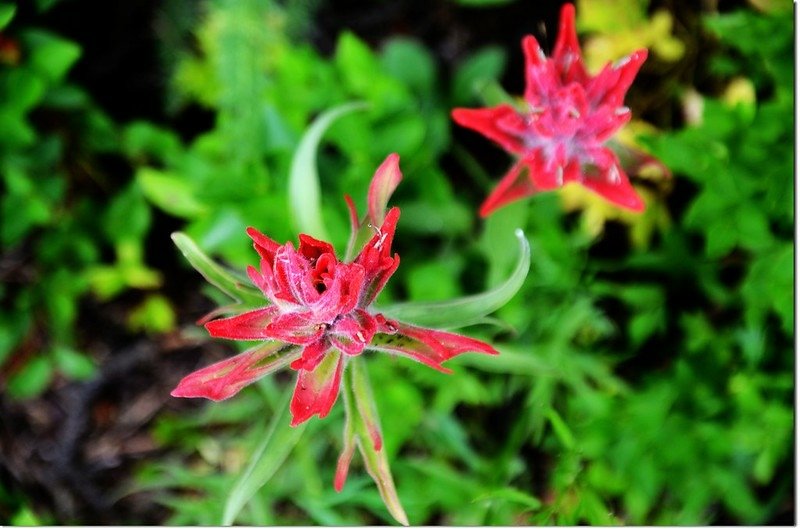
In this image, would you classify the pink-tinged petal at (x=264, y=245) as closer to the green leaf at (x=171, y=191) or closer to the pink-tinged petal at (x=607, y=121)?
the pink-tinged petal at (x=607, y=121)

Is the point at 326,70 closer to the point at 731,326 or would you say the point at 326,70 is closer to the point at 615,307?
the point at 615,307

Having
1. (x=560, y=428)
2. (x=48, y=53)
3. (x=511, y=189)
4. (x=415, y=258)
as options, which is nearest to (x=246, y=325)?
(x=511, y=189)

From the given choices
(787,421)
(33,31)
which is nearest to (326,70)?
(33,31)

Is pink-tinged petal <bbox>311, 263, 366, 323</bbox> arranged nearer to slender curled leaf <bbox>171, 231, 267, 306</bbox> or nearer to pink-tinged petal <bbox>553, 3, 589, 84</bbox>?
slender curled leaf <bbox>171, 231, 267, 306</bbox>

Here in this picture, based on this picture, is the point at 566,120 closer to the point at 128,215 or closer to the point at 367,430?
the point at 367,430

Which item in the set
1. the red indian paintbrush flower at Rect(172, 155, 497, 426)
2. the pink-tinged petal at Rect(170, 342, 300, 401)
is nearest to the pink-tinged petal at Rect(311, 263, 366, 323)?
the red indian paintbrush flower at Rect(172, 155, 497, 426)

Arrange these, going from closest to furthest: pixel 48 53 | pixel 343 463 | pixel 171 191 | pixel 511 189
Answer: pixel 343 463 < pixel 511 189 < pixel 48 53 < pixel 171 191

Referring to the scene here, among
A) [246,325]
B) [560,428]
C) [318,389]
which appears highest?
[246,325]
